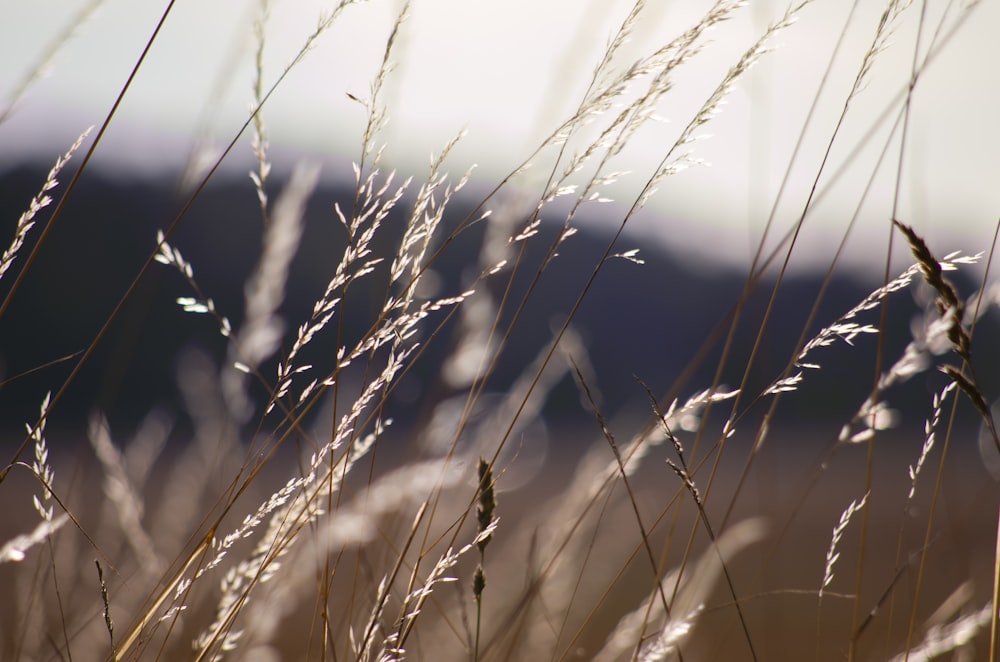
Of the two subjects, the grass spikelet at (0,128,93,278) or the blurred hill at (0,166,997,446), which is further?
the blurred hill at (0,166,997,446)

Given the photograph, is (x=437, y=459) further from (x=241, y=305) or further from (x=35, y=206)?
(x=241, y=305)

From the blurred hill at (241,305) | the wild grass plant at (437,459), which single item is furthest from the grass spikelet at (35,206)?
the blurred hill at (241,305)

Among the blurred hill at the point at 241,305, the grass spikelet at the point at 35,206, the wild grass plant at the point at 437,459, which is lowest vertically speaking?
the blurred hill at the point at 241,305

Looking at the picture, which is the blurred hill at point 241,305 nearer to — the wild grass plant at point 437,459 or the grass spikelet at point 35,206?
the wild grass plant at point 437,459

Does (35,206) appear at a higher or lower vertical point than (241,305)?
higher

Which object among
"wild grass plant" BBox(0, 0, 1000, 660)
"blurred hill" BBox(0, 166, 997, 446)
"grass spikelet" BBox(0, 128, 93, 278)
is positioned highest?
"grass spikelet" BBox(0, 128, 93, 278)

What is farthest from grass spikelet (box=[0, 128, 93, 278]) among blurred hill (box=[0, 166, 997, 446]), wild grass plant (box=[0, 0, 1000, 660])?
blurred hill (box=[0, 166, 997, 446])

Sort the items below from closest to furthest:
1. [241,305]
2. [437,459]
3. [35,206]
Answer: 1. [35,206]
2. [437,459]
3. [241,305]

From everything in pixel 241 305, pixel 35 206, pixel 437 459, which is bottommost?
pixel 241 305

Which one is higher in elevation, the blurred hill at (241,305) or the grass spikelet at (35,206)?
the grass spikelet at (35,206)

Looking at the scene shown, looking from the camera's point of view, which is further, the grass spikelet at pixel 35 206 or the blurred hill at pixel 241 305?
the blurred hill at pixel 241 305

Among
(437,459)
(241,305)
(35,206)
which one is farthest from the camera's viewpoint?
(241,305)

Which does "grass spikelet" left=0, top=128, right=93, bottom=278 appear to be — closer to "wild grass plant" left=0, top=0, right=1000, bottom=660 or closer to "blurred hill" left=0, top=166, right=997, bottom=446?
"wild grass plant" left=0, top=0, right=1000, bottom=660

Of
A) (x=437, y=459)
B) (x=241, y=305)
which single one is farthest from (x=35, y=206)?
(x=241, y=305)
